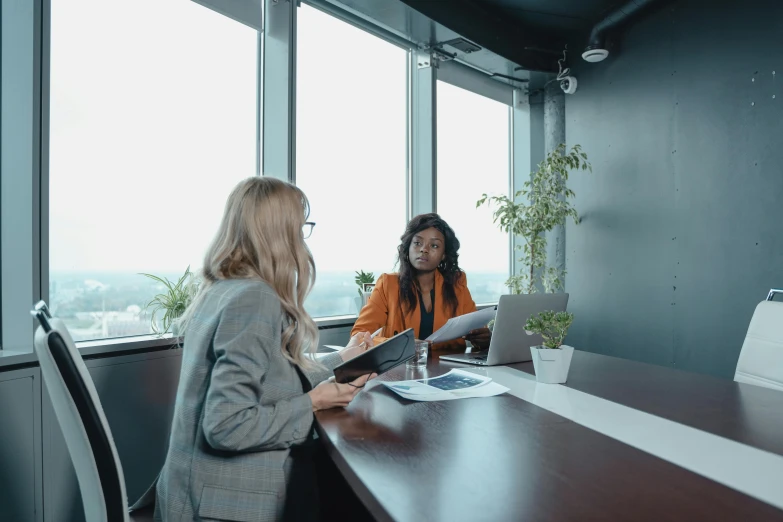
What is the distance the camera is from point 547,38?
5.06 m

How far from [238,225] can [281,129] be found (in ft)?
7.25

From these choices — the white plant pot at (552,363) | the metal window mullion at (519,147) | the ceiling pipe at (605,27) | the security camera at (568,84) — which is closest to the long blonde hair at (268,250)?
the white plant pot at (552,363)

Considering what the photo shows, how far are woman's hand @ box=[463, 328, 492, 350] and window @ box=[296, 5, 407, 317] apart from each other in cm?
164

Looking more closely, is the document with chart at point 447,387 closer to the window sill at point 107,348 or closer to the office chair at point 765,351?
the office chair at point 765,351

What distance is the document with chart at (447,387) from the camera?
1.62m

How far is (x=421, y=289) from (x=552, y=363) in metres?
1.34

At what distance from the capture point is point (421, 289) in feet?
10.1

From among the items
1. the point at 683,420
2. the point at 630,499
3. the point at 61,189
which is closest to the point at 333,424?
the point at 630,499

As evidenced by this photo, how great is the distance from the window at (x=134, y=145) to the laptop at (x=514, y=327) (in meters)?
1.44

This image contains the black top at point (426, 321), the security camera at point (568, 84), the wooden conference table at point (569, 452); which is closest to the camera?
the wooden conference table at point (569, 452)

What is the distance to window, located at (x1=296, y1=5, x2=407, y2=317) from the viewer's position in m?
3.76

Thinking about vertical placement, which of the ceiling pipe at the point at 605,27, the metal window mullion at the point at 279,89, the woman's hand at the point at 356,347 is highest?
the ceiling pipe at the point at 605,27

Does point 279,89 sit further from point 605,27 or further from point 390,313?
point 605,27

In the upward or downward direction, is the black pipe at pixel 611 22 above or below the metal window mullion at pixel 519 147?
above
